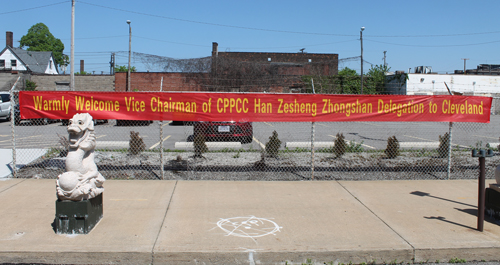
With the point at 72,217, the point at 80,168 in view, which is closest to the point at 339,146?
the point at 80,168

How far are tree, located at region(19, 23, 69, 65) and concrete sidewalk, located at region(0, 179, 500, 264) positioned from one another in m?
94.5

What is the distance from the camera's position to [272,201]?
637 centimetres

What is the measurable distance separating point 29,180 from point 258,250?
5.48 m

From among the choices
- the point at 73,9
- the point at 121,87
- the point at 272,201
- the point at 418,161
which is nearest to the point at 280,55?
the point at 121,87

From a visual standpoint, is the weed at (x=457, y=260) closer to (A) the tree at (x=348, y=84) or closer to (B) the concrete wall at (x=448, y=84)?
(A) the tree at (x=348, y=84)

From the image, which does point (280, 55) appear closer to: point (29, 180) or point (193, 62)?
point (193, 62)

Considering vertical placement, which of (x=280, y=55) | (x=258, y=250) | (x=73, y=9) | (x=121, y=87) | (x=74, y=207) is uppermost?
(x=280, y=55)

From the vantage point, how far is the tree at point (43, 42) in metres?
88.6

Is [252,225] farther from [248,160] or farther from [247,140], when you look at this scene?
[247,140]

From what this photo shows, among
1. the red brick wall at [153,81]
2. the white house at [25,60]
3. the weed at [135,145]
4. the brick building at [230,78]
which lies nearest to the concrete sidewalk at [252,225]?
the weed at [135,145]

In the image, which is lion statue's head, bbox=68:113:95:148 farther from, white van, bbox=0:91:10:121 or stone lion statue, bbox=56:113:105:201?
white van, bbox=0:91:10:121

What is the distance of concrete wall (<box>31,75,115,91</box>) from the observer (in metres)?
37.1

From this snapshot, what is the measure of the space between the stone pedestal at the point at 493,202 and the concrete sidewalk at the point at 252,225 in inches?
10.5

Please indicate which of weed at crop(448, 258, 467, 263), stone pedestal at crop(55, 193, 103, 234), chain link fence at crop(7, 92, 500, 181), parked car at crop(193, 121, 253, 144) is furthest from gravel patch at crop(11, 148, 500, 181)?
weed at crop(448, 258, 467, 263)
